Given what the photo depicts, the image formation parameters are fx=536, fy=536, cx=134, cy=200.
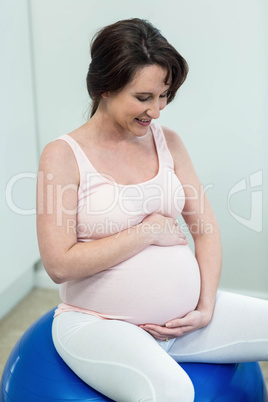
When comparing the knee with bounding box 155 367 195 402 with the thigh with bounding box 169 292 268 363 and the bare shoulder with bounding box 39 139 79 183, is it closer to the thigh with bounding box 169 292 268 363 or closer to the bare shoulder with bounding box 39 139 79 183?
the thigh with bounding box 169 292 268 363

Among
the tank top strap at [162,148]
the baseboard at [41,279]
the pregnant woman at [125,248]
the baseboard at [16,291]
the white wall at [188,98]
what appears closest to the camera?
the pregnant woman at [125,248]

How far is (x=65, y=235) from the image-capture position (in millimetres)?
1288

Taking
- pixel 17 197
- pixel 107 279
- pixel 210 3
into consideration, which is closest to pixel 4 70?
pixel 17 197

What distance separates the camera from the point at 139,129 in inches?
54.3

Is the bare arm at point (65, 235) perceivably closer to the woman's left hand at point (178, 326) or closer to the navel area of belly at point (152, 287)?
the navel area of belly at point (152, 287)

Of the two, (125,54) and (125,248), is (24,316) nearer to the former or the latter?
(125,248)

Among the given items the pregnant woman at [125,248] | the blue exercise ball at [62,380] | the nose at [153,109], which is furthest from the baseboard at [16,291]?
the nose at [153,109]

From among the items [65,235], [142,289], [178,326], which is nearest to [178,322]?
[178,326]

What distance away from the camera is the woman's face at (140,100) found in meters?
1.29

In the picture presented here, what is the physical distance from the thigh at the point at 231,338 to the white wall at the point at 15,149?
1.10m

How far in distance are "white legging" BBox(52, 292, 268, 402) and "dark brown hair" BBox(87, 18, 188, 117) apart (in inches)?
23.2

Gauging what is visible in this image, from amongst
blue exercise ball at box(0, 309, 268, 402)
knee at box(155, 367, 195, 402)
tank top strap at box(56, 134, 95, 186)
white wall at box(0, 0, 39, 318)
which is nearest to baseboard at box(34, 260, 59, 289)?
white wall at box(0, 0, 39, 318)

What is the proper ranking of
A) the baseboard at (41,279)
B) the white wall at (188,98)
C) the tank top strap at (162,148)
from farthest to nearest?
the baseboard at (41,279) < the white wall at (188,98) < the tank top strap at (162,148)

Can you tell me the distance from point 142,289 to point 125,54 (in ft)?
1.88
